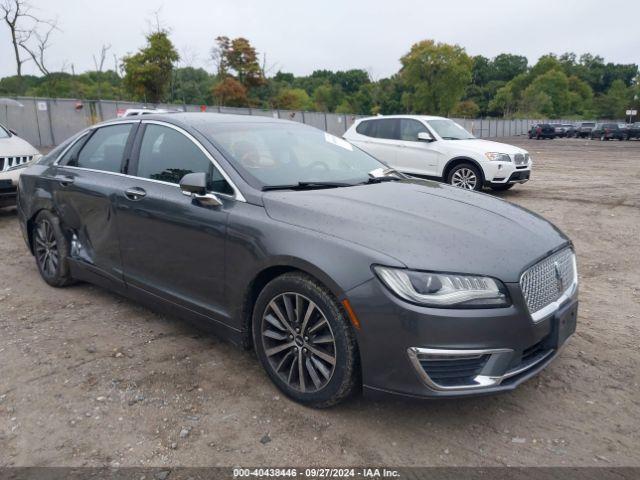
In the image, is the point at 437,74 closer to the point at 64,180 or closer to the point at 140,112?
the point at 140,112

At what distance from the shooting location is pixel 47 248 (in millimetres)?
4867

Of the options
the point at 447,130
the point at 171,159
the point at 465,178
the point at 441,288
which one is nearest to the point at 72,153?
the point at 171,159

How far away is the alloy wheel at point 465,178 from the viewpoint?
10.3 meters

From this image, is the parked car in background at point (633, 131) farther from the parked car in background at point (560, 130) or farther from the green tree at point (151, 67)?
the green tree at point (151, 67)

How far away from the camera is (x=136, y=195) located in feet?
12.3

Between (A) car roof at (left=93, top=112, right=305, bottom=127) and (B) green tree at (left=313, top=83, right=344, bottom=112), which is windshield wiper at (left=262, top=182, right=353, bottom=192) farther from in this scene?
(B) green tree at (left=313, top=83, right=344, bottom=112)

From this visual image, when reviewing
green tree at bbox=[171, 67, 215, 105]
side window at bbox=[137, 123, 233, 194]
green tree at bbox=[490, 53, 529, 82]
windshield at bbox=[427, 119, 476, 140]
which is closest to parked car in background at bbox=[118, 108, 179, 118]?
side window at bbox=[137, 123, 233, 194]

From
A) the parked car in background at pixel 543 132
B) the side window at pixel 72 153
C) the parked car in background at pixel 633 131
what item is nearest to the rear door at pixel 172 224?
the side window at pixel 72 153

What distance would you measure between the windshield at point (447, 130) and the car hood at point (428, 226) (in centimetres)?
769

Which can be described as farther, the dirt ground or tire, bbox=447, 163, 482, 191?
A: tire, bbox=447, 163, 482, 191

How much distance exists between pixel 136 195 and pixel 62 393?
1.42 metres

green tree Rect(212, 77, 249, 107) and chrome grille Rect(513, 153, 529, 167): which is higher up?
green tree Rect(212, 77, 249, 107)

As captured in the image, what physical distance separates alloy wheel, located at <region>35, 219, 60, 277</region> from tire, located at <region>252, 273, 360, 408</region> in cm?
266

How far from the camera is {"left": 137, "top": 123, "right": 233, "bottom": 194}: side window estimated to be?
336 cm
